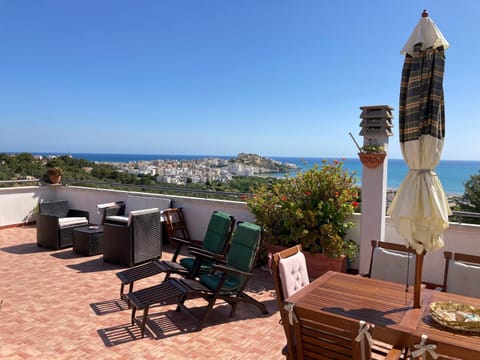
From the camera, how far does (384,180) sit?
429 centimetres

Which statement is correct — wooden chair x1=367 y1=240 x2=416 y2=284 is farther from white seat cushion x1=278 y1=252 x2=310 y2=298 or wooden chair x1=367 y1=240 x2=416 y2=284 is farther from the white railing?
the white railing

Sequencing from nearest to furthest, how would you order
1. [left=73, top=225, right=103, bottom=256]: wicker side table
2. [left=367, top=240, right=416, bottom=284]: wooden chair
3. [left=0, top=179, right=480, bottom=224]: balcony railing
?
[left=367, top=240, right=416, bottom=284]: wooden chair < [left=73, top=225, right=103, bottom=256]: wicker side table < [left=0, top=179, right=480, bottom=224]: balcony railing

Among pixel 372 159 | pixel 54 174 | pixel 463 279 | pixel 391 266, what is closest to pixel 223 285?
pixel 391 266

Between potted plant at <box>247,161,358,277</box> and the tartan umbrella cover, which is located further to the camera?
potted plant at <box>247,161,358,277</box>

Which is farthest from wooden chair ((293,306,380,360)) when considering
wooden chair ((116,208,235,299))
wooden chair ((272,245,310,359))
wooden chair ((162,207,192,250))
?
wooden chair ((162,207,192,250))

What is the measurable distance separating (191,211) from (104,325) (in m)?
3.34

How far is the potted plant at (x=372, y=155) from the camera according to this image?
13.9ft

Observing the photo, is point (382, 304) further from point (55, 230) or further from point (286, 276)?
point (55, 230)

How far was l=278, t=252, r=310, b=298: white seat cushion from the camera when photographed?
238 centimetres

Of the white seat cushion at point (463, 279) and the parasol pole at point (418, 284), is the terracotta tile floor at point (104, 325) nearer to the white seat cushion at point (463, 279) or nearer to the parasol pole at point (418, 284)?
the parasol pole at point (418, 284)

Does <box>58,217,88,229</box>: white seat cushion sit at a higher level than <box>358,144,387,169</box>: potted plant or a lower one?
lower

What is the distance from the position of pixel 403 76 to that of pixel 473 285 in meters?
1.63

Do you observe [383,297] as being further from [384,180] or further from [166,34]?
[166,34]

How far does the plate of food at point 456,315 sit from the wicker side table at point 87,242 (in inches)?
198
